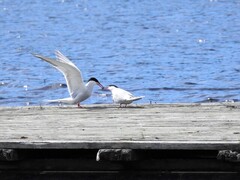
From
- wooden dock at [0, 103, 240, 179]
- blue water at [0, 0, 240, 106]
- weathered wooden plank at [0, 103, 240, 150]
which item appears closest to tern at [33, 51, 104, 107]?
weathered wooden plank at [0, 103, 240, 150]

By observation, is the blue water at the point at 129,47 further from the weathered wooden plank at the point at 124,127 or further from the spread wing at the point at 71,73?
the weathered wooden plank at the point at 124,127

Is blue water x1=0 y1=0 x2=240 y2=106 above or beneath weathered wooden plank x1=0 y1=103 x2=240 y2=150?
beneath

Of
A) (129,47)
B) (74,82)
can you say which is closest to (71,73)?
(74,82)

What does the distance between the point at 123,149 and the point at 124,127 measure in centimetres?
108

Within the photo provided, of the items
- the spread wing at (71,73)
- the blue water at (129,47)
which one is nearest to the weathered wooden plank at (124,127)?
the spread wing at (71,73)

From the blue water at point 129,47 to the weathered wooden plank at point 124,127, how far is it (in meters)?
8.45

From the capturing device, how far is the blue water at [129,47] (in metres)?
21.5

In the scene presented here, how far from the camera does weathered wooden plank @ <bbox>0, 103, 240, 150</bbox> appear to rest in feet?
26.7

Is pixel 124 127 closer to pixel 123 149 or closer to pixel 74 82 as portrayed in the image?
pixel 123 149

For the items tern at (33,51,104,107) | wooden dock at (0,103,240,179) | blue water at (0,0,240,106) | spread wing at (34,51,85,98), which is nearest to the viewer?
wooden dock at (0,103,240,179)

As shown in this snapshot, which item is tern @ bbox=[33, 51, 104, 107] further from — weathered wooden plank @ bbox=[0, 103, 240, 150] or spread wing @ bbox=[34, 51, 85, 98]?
weathered wooden plank @ bbox=[0, 103, 240, 150]

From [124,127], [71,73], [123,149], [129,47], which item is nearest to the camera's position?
[123,149]

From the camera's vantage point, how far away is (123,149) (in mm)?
8070

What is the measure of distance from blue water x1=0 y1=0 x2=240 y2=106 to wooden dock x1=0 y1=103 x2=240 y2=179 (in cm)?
974
